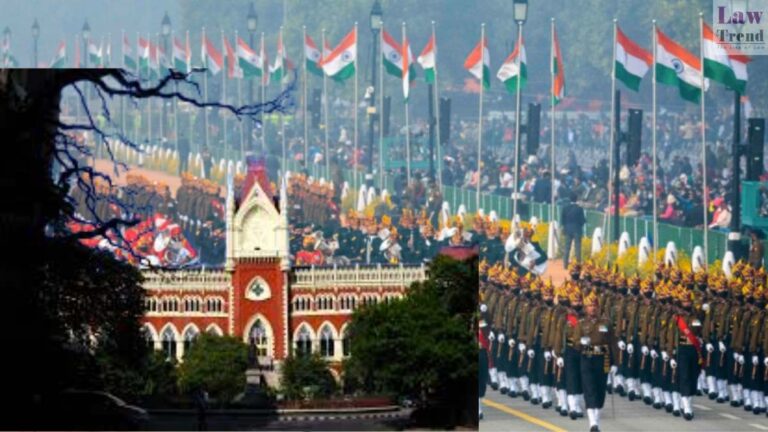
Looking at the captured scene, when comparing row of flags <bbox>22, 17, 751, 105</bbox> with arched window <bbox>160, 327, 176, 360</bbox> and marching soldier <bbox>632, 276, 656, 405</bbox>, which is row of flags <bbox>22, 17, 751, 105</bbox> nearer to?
marching soldier <bbox>632, 276, 656, 405</bbox>

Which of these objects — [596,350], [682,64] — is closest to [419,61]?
[682,64]

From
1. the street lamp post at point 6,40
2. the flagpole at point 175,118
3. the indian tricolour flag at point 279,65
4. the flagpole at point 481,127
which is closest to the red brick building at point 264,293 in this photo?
the street lamp post at point 6,40

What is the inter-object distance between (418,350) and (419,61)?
14.9 metres

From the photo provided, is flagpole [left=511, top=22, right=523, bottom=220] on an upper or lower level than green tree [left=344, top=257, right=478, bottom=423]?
upper

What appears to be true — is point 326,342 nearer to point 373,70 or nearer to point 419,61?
point 419,61

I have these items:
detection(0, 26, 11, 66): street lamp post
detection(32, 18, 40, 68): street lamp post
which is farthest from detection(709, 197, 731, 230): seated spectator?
detection(0, 26, 11, 66): street lamp post

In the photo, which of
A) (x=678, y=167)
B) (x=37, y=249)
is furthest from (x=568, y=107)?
(x=37, y=249)

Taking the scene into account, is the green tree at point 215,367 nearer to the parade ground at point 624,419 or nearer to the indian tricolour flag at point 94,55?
the parade ground at point 624,419

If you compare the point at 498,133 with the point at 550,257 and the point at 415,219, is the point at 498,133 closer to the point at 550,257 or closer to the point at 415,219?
the point at 415,219

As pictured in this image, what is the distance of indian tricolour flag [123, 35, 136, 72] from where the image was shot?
3894 centimetres

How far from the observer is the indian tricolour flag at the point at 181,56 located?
4044cm

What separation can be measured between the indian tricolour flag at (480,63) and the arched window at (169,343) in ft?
40.3

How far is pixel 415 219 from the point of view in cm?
4191

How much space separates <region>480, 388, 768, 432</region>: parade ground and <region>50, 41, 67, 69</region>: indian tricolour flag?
9421mm
